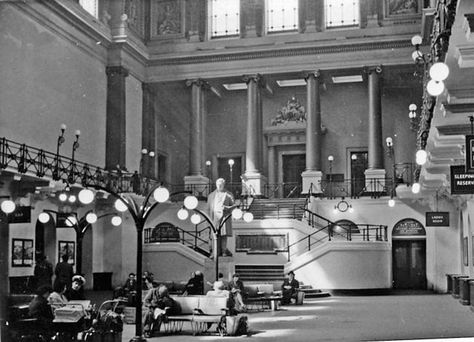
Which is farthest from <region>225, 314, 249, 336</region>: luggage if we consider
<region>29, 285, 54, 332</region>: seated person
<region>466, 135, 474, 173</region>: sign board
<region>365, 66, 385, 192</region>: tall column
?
<region>365, 66, 385, 192</region>: tall column

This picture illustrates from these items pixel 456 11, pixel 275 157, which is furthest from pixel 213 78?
pixel 456 11

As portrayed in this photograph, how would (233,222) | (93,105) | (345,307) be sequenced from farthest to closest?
(93,105) < (233,222) < (345,307)

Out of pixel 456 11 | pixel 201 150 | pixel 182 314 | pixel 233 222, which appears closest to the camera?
pixel 456 11

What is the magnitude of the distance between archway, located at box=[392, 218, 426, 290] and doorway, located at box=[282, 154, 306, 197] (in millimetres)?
3166

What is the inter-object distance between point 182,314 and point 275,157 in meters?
13.8

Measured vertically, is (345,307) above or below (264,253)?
below

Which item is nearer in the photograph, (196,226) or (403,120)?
(196,226)

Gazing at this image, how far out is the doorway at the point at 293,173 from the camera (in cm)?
Answer: 2330

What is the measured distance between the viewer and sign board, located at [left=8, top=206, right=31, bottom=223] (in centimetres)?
1585

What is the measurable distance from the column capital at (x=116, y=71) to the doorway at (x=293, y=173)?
6509 millimetres

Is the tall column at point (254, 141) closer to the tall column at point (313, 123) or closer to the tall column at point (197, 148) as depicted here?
the tall column at point (197, 148)

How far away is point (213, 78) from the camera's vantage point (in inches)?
1056

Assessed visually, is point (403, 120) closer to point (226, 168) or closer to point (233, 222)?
point (226, 168)

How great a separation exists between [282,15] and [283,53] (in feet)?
11.2
